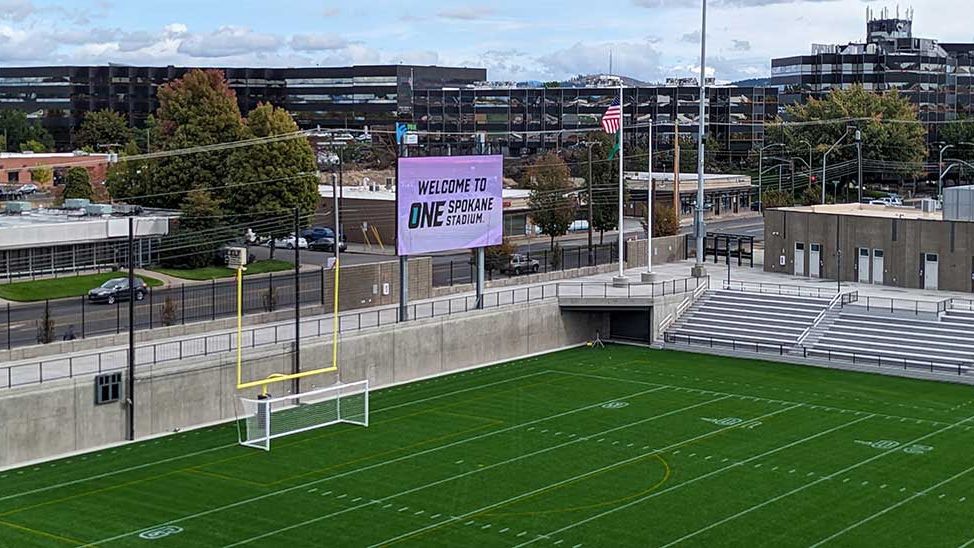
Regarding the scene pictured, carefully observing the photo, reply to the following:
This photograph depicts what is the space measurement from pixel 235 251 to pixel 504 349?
1550cm

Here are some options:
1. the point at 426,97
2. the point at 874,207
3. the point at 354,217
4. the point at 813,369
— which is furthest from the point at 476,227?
the point at 426,97

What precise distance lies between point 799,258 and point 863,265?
147 inches

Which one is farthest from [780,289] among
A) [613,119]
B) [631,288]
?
[613,119]

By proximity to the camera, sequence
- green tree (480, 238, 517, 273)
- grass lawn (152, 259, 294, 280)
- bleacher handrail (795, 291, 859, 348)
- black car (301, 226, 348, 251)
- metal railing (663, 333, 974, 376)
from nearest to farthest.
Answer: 1. metal railing (663, 333, 974, 376)
2. bleacher handrail (795, 291, 859, 348)
3. green tree (480, 238, 517, 273)
4. grass lawn (152, 259, 294, 280)
5. black car (301, 226, 348, 251)

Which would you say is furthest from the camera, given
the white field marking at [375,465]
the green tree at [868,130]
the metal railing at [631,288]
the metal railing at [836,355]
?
the green tree at [868,130]

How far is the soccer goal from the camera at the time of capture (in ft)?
124

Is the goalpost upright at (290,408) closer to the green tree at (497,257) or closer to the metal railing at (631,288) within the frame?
the metal railing at (631,288)

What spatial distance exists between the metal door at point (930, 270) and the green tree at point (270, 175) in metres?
31.0

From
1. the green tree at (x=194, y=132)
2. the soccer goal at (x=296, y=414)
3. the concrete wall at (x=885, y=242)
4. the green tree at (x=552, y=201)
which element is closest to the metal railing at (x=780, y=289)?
the concrete wall at (x=885, y=242)

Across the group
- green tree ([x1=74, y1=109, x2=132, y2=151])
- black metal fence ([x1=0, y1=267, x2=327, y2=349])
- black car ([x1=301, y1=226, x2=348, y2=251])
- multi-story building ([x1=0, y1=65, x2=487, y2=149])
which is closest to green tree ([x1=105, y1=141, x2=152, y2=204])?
black car ([x1=301, y1=226, x2=348, y2=251])

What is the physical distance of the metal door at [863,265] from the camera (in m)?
62.0

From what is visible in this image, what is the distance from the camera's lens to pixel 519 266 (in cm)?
6481

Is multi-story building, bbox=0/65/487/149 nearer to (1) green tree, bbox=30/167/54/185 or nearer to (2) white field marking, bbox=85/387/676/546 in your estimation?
(1) green tree, bbox=30/167/54/185

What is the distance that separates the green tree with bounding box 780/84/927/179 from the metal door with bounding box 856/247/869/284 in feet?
175
